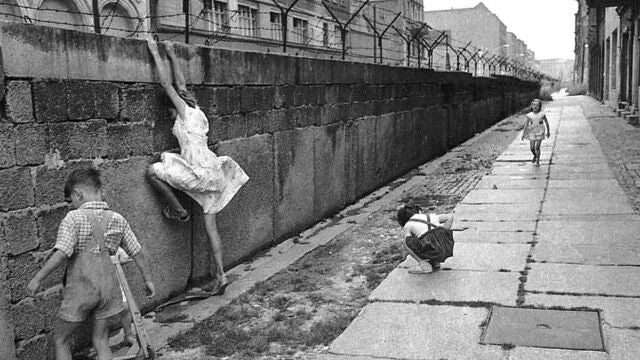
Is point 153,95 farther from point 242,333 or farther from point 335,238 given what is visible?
point 335,238

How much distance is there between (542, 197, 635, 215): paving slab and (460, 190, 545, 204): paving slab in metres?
0.40

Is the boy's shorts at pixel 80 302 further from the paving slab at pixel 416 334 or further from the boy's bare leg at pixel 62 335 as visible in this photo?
the paving slab at pixel 416 334

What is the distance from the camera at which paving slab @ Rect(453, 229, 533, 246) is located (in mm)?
6969

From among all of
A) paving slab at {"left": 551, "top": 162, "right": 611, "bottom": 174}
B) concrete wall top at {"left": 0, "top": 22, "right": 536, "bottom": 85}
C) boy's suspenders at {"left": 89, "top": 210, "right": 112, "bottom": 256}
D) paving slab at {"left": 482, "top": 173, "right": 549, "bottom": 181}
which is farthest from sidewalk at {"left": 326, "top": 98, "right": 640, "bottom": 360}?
paving slab at {"left": 551, "top": 162, "right": 611, "bottom": 174}

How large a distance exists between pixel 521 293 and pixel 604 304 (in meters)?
0.61

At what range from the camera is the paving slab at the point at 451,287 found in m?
5.22

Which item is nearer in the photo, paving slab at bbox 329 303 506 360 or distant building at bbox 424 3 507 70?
paving slab at bbox 329 303 506 360

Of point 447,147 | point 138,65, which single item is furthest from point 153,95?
point 447,147

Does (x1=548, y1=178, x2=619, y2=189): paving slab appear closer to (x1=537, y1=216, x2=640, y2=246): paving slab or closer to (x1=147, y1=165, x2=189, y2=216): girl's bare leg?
(x1=537, y1=216, x2=640, y2=246): paving slab

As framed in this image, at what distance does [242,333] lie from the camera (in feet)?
16.0

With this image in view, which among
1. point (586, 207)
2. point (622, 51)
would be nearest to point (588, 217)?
point (586, 207)

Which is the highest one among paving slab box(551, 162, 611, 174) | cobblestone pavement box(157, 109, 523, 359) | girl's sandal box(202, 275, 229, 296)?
paving slab box(551, 162, 611, 174)

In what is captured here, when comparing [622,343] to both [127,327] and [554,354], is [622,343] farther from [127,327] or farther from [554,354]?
[127,327]

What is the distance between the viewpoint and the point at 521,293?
5.23 meters
